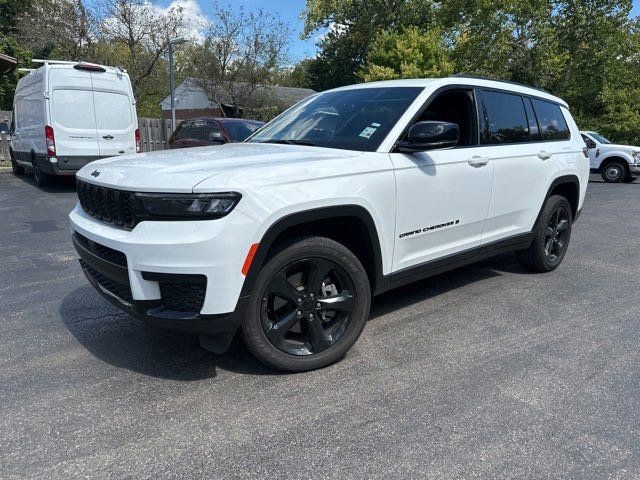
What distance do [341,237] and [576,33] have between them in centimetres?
2784

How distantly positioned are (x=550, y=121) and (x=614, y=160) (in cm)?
1416

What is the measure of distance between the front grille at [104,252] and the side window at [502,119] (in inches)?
115

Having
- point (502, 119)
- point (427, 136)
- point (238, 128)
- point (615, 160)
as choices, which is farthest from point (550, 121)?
point (615, 160)

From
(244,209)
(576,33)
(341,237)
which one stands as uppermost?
(576,33)

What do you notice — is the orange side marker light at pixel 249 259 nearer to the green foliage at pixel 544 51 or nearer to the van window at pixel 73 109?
the van window at pixel 73 109

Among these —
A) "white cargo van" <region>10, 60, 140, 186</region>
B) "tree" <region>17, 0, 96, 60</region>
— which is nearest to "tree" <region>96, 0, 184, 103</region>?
"tree" <region>17, 0, 96, 60</region>

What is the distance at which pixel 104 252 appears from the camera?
2936 mm

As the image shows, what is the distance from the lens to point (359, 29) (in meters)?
34.2

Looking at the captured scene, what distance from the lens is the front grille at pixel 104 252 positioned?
2.77 metres

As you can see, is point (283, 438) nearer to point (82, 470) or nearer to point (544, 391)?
point (82, 470)

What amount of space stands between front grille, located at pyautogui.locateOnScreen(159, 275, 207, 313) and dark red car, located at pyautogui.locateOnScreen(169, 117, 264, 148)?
779 centimetres

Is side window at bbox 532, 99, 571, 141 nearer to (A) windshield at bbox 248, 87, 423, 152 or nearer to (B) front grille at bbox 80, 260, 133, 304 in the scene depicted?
(A) windshield at bbox 248, 87, 423, 152

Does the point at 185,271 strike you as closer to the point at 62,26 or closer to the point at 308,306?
the point at 308,306

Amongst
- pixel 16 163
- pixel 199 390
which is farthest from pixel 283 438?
pixel 16 163
